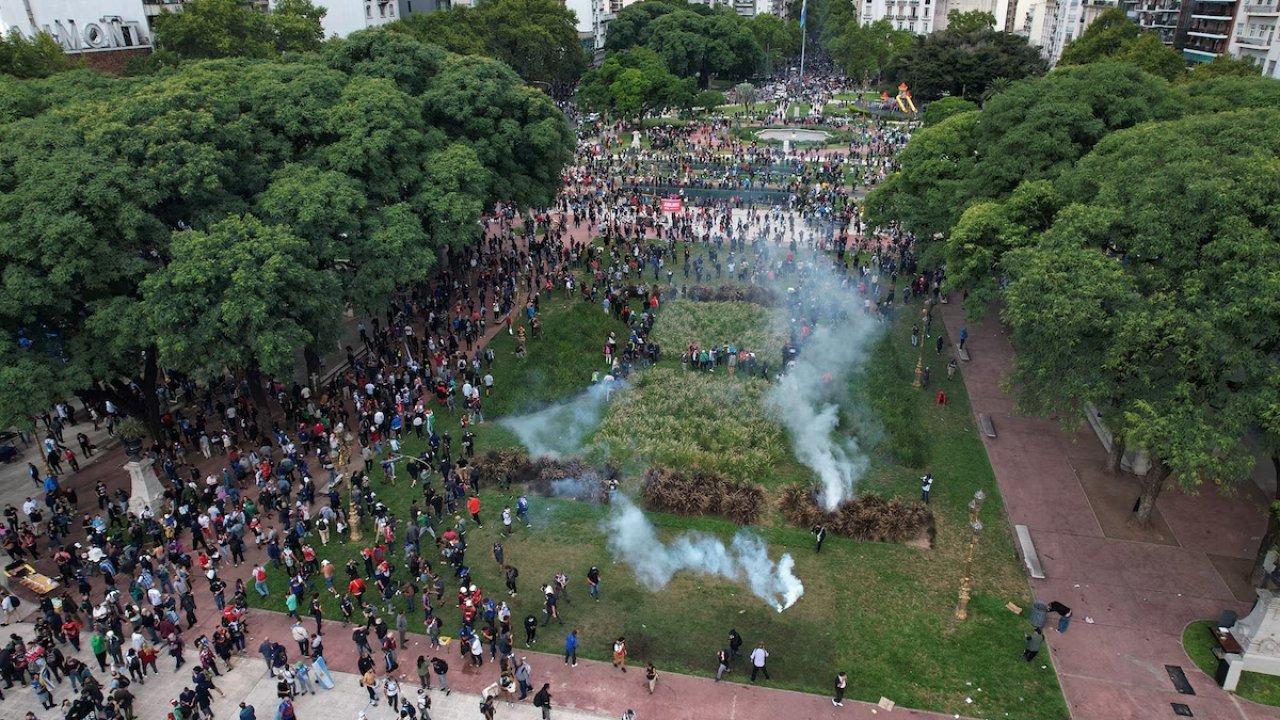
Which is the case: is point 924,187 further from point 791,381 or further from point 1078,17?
point 1078,17

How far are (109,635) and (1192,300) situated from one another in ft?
82.4

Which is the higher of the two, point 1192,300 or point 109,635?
point 1192,300

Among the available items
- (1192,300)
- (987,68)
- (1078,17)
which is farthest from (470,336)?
(1078,17)

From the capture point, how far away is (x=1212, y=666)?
1794 centimetres

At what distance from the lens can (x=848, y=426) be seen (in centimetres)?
2720

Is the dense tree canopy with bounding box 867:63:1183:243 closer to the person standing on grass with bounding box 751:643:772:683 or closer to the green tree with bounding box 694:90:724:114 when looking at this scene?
the person standing on grass with bounding box 751:643:772:683

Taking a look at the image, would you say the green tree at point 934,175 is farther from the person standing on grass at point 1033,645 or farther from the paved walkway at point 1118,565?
the person standing on grass at point 1033,645

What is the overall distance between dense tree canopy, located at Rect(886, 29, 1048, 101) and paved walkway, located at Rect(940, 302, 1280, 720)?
5690 cm

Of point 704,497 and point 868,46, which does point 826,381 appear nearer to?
point 704,497

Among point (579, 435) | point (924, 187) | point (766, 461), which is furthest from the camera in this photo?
point (924, 187)

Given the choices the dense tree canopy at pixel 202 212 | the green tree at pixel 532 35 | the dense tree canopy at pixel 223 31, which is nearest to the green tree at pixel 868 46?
the green tree at pixel 532 35

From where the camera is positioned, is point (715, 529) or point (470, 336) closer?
point (715, 529)

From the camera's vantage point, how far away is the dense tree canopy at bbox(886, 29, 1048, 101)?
73688 millimetres

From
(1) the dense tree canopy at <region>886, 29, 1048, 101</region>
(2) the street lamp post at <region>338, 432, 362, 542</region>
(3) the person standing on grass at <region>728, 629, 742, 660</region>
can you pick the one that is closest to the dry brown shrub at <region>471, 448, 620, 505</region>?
(2) the street lamp post at <region>338, 432, 362, 542</region>
